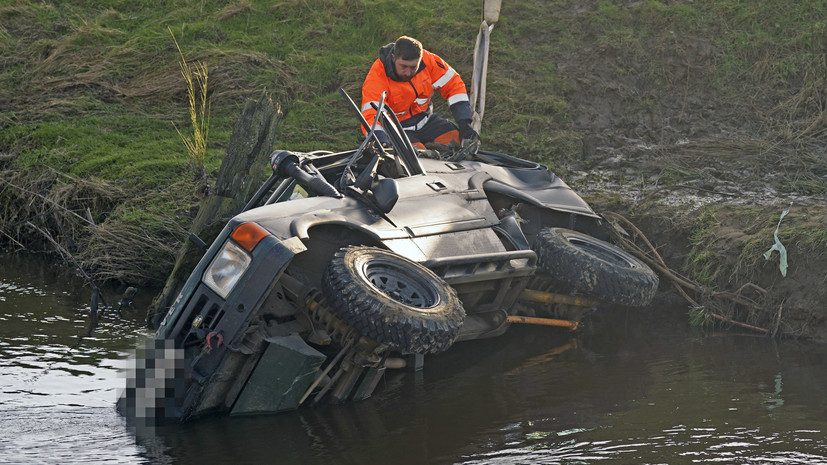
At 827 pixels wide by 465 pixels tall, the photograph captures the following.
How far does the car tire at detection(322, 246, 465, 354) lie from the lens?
6117 mm

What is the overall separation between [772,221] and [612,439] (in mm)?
3764

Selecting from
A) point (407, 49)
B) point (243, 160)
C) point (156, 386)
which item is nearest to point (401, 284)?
point (156, 386)

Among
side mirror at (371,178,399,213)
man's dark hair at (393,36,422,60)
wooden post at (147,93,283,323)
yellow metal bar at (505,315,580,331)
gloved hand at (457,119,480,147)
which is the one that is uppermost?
man's dark hair at (393,36,422,60)

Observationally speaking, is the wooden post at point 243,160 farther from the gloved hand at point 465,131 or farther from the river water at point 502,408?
the gloved hand at point 465,131

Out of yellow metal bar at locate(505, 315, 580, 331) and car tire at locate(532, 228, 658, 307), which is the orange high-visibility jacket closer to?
car tire at locate(532, 228, 658, 307)

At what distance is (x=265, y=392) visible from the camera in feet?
21.1

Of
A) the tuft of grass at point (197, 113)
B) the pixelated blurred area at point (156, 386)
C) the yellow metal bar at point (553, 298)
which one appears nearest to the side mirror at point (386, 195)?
the yellow metal bar at point (553, 298)

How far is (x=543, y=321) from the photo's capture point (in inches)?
314

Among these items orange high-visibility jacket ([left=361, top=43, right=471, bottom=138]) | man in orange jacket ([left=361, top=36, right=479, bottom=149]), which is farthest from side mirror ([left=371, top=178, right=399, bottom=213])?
orange high-visibility jacket ([left=361, top=43, right=471, bottom=138])

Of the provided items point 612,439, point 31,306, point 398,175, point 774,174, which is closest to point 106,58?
point 31,306

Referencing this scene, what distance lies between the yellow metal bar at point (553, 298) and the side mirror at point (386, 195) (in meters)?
1.38

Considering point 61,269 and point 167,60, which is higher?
point 167,60

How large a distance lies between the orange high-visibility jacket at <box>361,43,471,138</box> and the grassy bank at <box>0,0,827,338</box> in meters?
2.03

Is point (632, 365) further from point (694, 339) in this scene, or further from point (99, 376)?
point (99, 376)
